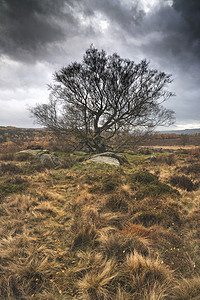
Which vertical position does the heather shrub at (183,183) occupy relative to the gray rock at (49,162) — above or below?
below

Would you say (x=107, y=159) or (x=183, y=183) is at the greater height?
(x=107, y=159)

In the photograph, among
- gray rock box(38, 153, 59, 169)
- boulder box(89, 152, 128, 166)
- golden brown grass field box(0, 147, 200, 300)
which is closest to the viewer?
golden brown grass field box(0, 147, 200, 300)

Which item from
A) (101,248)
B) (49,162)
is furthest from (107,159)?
(101,248)

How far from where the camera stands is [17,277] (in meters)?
1.71

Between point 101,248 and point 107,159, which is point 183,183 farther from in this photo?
point 107,159

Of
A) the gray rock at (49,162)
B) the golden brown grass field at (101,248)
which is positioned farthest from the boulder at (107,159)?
the golden brown grass field at (101,248)

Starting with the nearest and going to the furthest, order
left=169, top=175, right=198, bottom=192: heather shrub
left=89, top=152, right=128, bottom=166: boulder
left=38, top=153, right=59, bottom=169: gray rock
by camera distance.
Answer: left=169, top=175, right=198, bottom=192: heather shrub → left=38, top=153, right=59, bottom=169: gray rock → left=89, top=152, right=128, bottom=166: boulder

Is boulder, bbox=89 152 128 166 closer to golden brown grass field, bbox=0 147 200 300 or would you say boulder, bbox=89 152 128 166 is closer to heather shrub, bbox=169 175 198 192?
heather shrub, bbox=169 175 198 192

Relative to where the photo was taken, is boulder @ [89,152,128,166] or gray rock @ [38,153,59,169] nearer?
gray rock @ [38,153,59,169]

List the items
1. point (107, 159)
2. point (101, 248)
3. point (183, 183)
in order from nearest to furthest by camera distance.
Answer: point (101, 248)
point (183, 183)
point (107, 159)

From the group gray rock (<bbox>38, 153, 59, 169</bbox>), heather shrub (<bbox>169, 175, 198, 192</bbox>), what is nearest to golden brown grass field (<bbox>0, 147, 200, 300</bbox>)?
heather shrub (<bbox>169, 175, 198, 192</bbox>)

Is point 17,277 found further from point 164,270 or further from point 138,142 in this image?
point 138,142

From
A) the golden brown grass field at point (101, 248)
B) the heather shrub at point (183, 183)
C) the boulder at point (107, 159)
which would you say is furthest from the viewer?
the boulder at point (107, 159)

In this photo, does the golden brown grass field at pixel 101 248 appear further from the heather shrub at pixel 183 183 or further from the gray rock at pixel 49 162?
the gray rock at pixel 49 162
